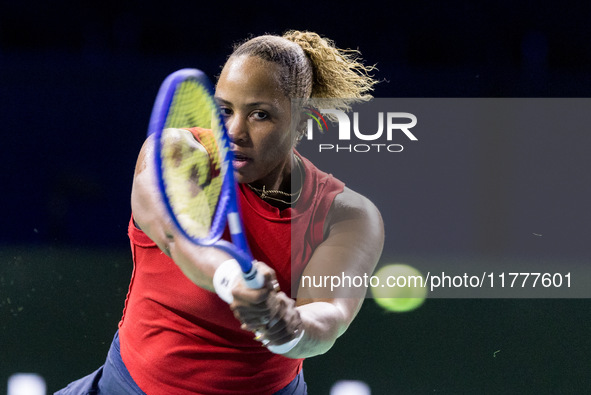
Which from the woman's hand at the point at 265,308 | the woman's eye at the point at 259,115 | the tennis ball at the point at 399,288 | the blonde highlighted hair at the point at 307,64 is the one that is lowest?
the tennis ball at the point at 399,288

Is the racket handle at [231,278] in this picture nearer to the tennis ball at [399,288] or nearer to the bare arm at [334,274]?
the bare arm at [334,274]

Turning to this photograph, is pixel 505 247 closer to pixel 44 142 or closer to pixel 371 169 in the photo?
pixel 371 169

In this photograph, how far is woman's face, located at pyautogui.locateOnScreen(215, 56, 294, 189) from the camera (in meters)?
1.22

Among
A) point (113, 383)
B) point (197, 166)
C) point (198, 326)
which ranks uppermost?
point (197, 166)

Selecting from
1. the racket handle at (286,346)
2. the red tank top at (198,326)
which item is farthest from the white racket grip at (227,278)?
the red tank top at (198,326)

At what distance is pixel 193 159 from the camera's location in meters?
1.17

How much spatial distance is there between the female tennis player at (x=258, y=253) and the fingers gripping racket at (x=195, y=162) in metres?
0.05

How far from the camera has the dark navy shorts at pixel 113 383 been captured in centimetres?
131

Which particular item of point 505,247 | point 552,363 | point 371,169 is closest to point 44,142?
point 371,169

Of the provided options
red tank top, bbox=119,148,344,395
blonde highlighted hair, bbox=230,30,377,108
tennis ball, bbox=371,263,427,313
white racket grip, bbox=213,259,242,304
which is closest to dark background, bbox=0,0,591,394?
tennis ball, bbox=371,263,427,313

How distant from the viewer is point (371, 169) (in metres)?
2.87

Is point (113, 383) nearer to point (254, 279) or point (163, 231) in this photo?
point (163, 231)

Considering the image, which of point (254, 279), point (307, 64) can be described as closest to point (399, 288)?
point (307, 64)

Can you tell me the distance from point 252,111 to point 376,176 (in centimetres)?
171
